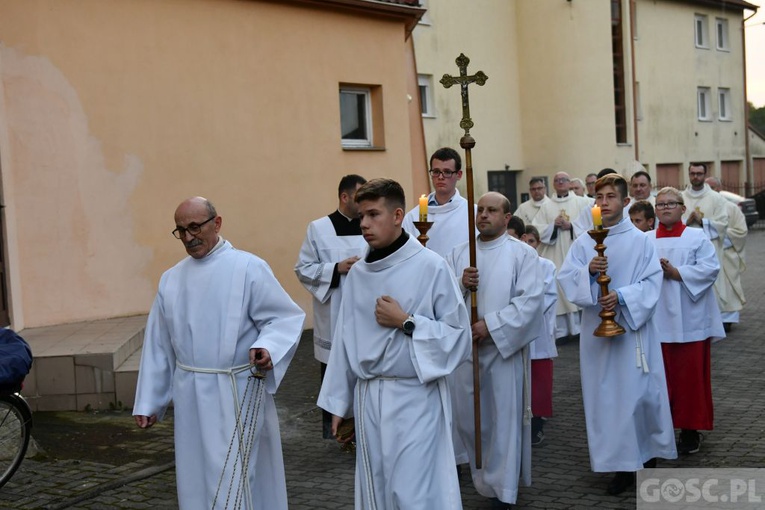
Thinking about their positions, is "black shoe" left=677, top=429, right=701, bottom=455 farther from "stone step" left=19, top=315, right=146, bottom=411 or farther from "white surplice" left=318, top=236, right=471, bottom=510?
"stone step" left=19, top=315, right=146, bottom=411

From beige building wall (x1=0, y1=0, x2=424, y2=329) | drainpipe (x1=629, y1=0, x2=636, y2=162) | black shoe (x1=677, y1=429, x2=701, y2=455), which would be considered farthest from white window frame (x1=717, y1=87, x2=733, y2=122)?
black shoe (x1=677, y1=429, x2=701, y2=455)

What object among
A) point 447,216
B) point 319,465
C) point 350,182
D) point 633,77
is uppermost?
point 633,77

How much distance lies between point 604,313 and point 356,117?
8.98 meters

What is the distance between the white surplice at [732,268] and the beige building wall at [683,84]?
21107 mm

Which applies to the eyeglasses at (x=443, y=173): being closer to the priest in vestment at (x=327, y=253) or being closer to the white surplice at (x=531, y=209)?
the priest in vestment at (x=327, y=253)

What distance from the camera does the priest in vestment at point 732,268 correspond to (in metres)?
13.9

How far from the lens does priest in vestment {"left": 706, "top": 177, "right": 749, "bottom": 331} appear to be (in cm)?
1388

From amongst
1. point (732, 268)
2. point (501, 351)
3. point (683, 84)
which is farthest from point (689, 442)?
point (683, 84)

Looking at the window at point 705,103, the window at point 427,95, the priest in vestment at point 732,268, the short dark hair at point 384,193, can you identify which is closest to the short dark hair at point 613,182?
the short dark hair at point 384,193

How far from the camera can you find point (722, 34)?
40.6 meters

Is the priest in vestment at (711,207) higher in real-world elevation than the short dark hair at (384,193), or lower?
lower

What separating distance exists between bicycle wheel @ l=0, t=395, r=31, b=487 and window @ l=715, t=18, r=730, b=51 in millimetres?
37696

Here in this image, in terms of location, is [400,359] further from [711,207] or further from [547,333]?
[711,207]

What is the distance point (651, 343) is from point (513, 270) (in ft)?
3.73
